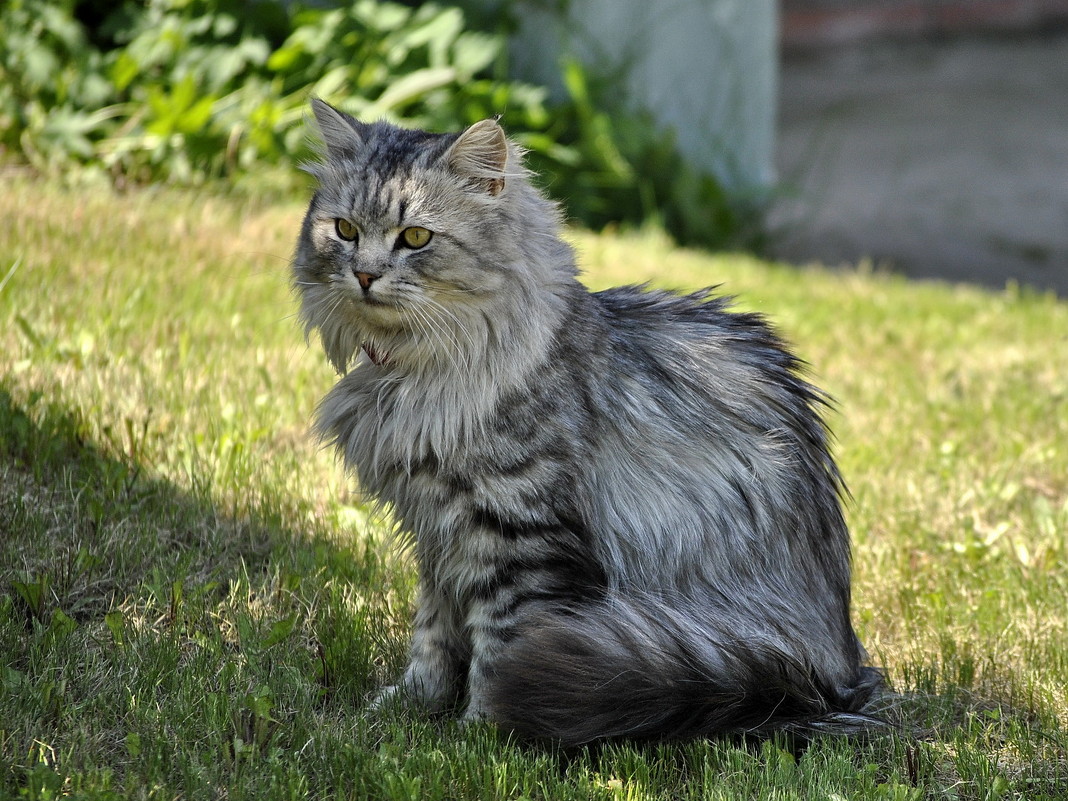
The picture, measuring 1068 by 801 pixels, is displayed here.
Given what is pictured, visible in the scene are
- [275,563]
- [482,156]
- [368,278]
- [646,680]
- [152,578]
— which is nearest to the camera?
[646,680]

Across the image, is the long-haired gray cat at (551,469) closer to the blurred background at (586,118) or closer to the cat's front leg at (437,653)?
the cat's front leg at (437,653)

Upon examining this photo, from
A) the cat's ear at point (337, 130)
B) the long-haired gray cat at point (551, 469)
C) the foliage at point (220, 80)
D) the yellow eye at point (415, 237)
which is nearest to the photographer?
the long-haired gray cat at point (551, 469)

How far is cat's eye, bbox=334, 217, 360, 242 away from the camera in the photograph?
2.63m

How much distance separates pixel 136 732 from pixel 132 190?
3.92 m

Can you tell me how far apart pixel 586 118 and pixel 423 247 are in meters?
4.70

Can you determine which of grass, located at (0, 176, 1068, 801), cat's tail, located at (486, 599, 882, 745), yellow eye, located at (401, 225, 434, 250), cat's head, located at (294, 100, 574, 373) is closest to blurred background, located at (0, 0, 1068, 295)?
grass, located at (0, 176, 1068, 801)

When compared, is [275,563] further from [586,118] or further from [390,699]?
[586,118]

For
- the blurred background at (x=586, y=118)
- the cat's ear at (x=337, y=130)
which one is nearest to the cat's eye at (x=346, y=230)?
the cat's ear at (x=337, y=130)

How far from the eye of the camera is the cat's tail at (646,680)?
2.36 meters

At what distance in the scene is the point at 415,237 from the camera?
2.60 meters

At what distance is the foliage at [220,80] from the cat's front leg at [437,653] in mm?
3251

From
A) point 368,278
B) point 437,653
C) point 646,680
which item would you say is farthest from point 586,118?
point 646,680

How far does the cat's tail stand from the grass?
0.26 ft

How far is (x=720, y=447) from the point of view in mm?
2734
